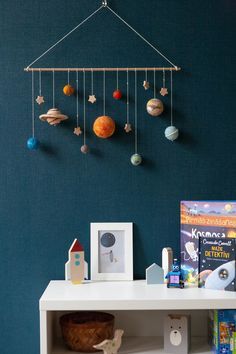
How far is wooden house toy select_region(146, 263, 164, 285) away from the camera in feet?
7.77

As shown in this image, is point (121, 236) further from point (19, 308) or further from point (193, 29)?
point (193, 29)

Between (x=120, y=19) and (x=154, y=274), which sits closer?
(x=154, y=274)

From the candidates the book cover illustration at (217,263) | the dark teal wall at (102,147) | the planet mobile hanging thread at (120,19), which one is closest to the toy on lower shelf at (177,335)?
the book cover illustration at (217,263)

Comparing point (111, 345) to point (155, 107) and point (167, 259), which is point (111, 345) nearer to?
point (167, 259)

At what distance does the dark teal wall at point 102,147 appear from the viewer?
248cm

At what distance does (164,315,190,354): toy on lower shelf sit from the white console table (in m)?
0.05

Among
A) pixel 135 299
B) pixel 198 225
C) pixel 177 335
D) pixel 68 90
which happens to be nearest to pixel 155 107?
pixel 68 90

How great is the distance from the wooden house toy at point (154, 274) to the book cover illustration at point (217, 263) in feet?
0.50

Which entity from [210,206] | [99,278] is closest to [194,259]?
[210,206]

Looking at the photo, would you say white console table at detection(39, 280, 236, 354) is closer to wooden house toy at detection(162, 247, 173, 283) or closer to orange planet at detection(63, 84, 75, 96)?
wooden house toy at detection(162, 247, 173, 283)

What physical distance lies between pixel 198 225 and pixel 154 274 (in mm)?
262

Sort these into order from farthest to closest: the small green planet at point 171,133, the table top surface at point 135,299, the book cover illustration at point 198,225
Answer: the small green planet at point 171,133 < the book cover illustration at point 198,225 < the table top surface at point 135,299

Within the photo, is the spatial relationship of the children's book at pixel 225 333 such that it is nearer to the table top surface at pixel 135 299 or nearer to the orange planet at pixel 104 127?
the table top surface at pixel 135 299

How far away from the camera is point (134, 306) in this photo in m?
2.13
